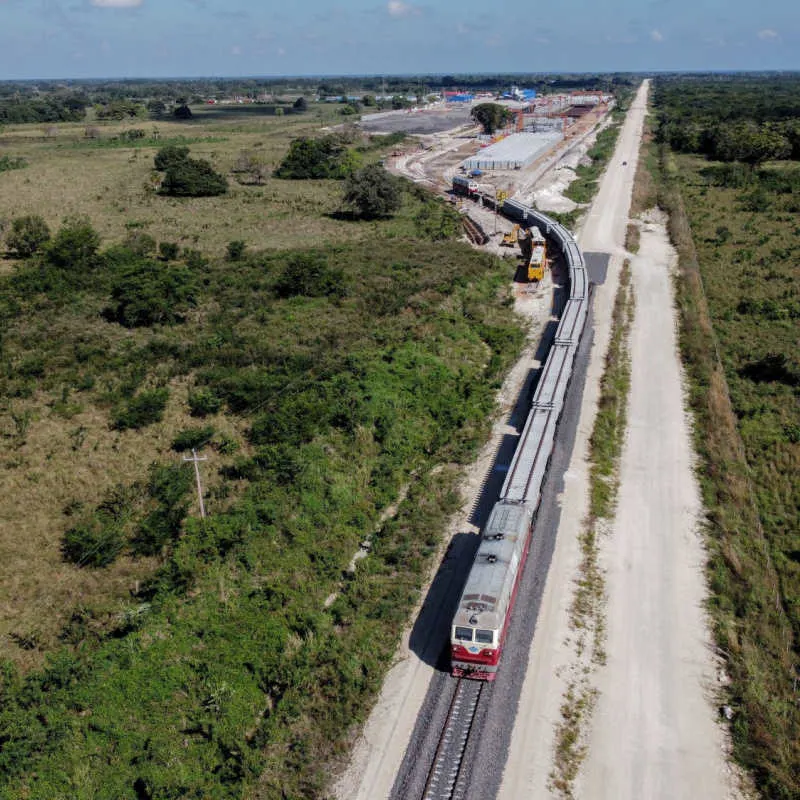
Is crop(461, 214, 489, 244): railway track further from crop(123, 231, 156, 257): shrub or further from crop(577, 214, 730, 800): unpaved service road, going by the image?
crop(577, 214, 730, 800): unpaved service road

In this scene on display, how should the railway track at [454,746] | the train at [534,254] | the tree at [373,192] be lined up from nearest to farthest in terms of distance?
1. the railway track at [454,746]
2. the train at [534,254]
3. the tree at [373,192]

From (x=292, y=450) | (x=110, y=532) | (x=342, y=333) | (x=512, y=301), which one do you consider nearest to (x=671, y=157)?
(x=512, y=301)

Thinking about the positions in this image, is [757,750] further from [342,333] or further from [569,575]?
[342,333]

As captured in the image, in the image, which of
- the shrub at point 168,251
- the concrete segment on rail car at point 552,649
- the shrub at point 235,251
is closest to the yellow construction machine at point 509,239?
→ the concrete segment on rail car at point 552,649

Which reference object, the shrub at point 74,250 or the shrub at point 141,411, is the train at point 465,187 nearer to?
the shrub at point 74,250

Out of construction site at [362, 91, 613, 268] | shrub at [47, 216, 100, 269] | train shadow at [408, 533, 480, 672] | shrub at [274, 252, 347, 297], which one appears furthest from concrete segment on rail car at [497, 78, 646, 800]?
shrub at [47, 216, 100, 269]

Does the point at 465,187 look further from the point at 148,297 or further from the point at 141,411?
the point at 141,411
